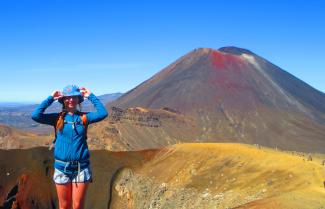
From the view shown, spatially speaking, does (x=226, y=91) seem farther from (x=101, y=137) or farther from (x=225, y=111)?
(x=101, y=137)

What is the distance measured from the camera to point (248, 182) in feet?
123

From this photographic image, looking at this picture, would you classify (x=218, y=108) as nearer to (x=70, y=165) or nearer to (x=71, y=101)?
(x=71, y=101)

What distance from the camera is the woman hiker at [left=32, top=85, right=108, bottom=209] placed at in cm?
852

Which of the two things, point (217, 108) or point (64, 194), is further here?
point (217, 108)

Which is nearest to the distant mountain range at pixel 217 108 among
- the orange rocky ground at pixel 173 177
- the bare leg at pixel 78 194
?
the orange rocky ground at pixel 173 177

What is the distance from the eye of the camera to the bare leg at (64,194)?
852cm

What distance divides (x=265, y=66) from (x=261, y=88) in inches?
1161

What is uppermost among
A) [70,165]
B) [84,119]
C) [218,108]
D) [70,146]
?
[84,119]

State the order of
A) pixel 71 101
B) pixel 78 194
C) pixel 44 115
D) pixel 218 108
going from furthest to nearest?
pixel 218 108, pixel 44 115, pixel 71 101, pixel 78 194

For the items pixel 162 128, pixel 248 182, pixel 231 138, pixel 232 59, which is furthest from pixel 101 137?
pixel 232 59

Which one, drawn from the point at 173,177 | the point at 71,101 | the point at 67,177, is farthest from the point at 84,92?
the point at 173,177

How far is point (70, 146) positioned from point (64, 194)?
2.74ft

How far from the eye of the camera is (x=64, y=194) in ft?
28.1

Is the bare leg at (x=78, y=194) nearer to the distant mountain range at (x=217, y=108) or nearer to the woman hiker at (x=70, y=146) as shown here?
the woman hiker at (x=70, y=146)
